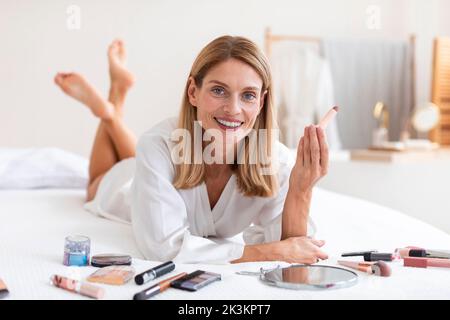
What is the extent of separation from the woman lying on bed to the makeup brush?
0.39ft

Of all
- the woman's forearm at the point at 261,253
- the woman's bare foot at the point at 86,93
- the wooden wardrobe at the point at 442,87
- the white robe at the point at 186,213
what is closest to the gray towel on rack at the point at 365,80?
the wooden wardrobe at the point at 442,87

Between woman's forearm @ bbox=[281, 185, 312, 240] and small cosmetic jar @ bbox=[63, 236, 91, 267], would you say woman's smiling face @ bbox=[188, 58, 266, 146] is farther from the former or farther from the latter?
small cosmetic jar @ bbox=[63, 236, 91, 267]

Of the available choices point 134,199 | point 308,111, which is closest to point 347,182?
point 308,111

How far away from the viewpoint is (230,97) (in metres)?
1.04

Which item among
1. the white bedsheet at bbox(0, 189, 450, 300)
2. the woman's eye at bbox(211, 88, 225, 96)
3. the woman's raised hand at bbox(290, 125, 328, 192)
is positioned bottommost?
the white bedsheet at bbox(0, 189, 450, 300)

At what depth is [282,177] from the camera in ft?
4.07

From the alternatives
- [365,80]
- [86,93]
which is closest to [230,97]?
[86,93]

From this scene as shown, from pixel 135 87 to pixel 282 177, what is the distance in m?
1.62

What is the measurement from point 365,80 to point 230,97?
2.29 meters

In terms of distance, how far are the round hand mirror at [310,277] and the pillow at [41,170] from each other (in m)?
1.37

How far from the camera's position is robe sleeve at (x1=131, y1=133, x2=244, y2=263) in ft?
3.50

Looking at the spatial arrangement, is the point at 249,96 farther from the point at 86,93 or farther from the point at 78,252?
the point at 86,93

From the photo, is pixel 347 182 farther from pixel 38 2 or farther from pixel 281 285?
pixel 281 285

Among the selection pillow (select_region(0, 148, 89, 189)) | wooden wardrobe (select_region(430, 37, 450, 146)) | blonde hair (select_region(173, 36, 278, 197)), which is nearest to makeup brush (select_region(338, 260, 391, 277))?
blonde hair (select_region(173, 36, 278, 197))
